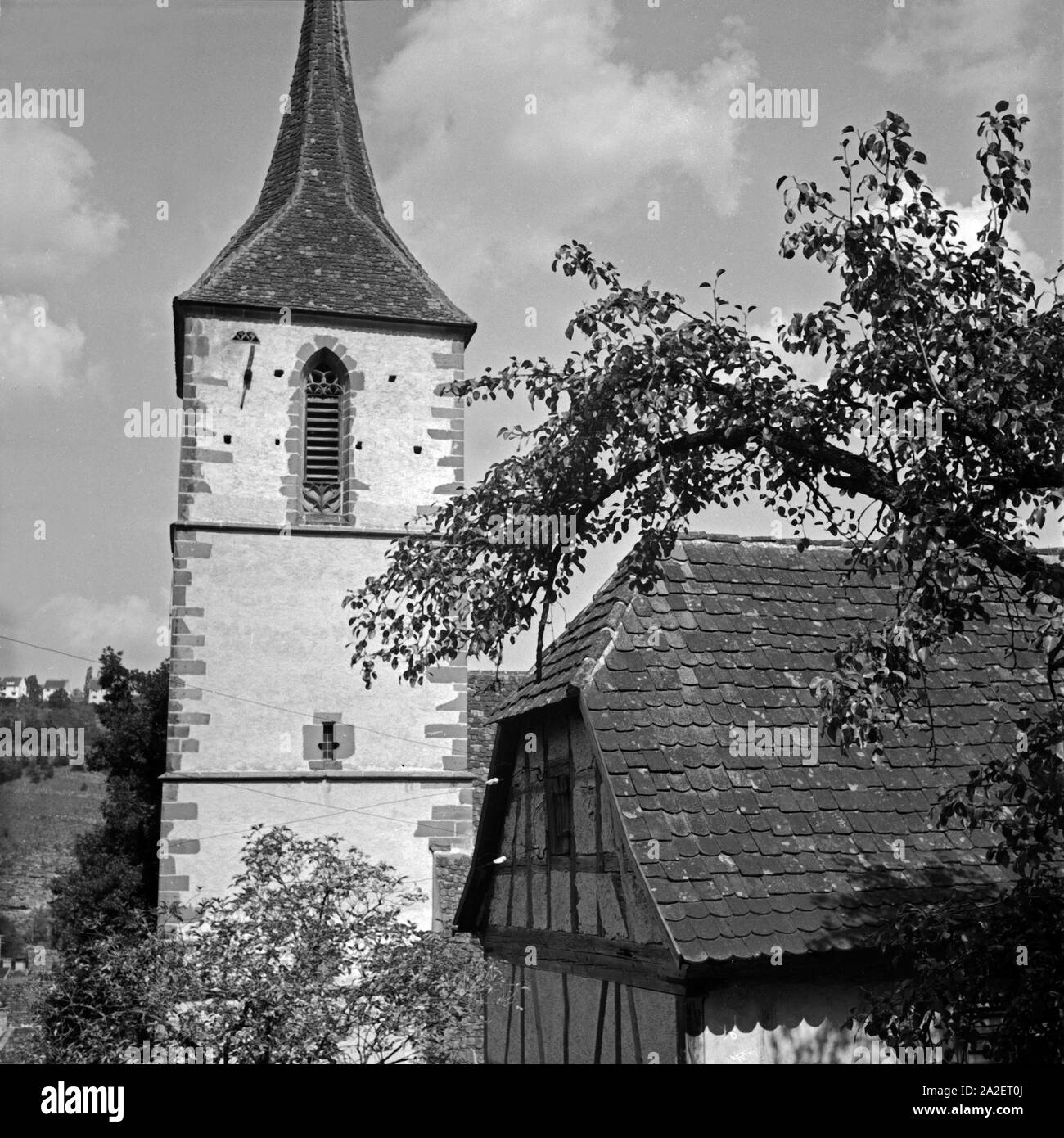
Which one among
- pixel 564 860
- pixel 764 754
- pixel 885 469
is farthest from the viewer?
pixel 564 860

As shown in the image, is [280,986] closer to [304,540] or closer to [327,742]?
[327,742]

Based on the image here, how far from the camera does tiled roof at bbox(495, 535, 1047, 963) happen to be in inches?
380

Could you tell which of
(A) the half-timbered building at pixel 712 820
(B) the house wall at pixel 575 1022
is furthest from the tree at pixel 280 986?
(A) the half-timbered building at pixel 712 820

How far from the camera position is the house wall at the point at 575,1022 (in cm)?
995

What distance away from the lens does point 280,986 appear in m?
8.59

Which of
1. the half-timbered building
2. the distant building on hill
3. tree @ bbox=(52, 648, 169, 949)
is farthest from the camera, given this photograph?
tree @ bbox=(52, 648, 169, 949)

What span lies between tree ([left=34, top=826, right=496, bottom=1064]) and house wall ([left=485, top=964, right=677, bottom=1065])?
1.17 meters

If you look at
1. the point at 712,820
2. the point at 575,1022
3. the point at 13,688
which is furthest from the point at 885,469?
the point at 13,688

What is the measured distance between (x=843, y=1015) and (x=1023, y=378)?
190 inches

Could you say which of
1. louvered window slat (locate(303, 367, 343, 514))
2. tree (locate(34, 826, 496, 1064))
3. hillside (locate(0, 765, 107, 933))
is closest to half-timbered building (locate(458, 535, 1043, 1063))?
tree (locate(34, 826, 496, 1064))

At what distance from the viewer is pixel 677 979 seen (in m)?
9.38

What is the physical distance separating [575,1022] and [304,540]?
9443 mm

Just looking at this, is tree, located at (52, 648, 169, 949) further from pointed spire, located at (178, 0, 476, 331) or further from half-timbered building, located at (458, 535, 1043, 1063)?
half-timbered building, located at (458, 535, 1043, 1063)
